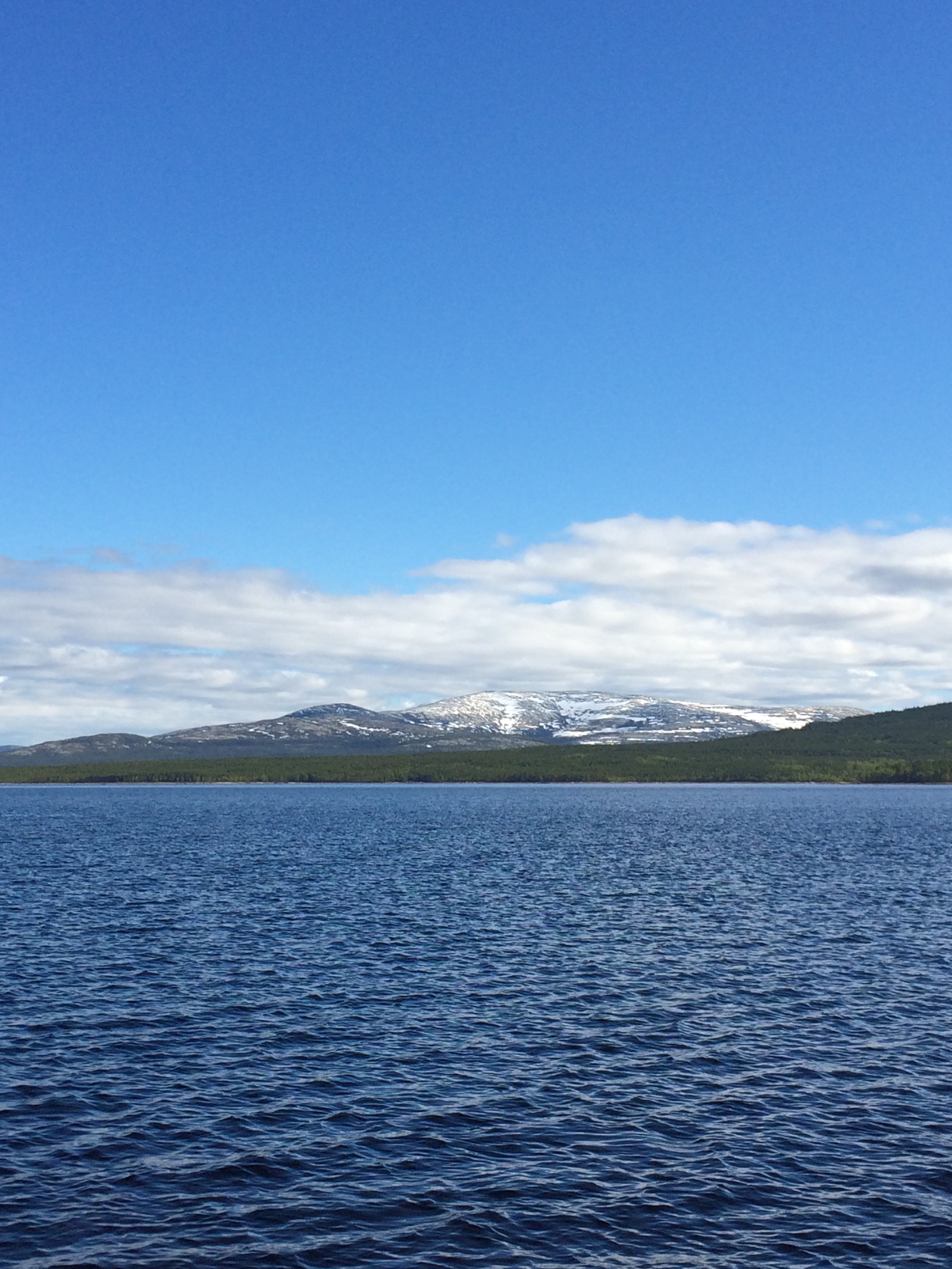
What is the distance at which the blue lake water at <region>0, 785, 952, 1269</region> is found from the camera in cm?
2548

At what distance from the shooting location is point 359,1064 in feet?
126

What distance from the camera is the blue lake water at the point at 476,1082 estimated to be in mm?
25484

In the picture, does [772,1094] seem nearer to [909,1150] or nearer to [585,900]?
[909,1150]

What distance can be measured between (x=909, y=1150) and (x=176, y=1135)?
68.7ft

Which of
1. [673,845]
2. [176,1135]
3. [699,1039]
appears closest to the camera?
[176,1135]

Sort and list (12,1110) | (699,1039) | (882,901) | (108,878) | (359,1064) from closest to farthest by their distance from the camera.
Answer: (12,1110), (359,1064), (699,1039), (882,901), (108,878)

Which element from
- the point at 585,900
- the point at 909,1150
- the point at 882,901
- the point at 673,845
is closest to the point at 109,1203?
the point at 909,1150

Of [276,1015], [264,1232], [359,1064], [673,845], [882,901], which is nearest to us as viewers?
[264,1232]

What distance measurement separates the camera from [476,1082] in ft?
120

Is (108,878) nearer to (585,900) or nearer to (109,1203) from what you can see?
(585,900)

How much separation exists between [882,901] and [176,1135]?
203 ft

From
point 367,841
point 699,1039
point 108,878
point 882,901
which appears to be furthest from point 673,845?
point 699,1039

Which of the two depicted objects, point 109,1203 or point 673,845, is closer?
point 109,1203

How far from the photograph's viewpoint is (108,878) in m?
95.7
